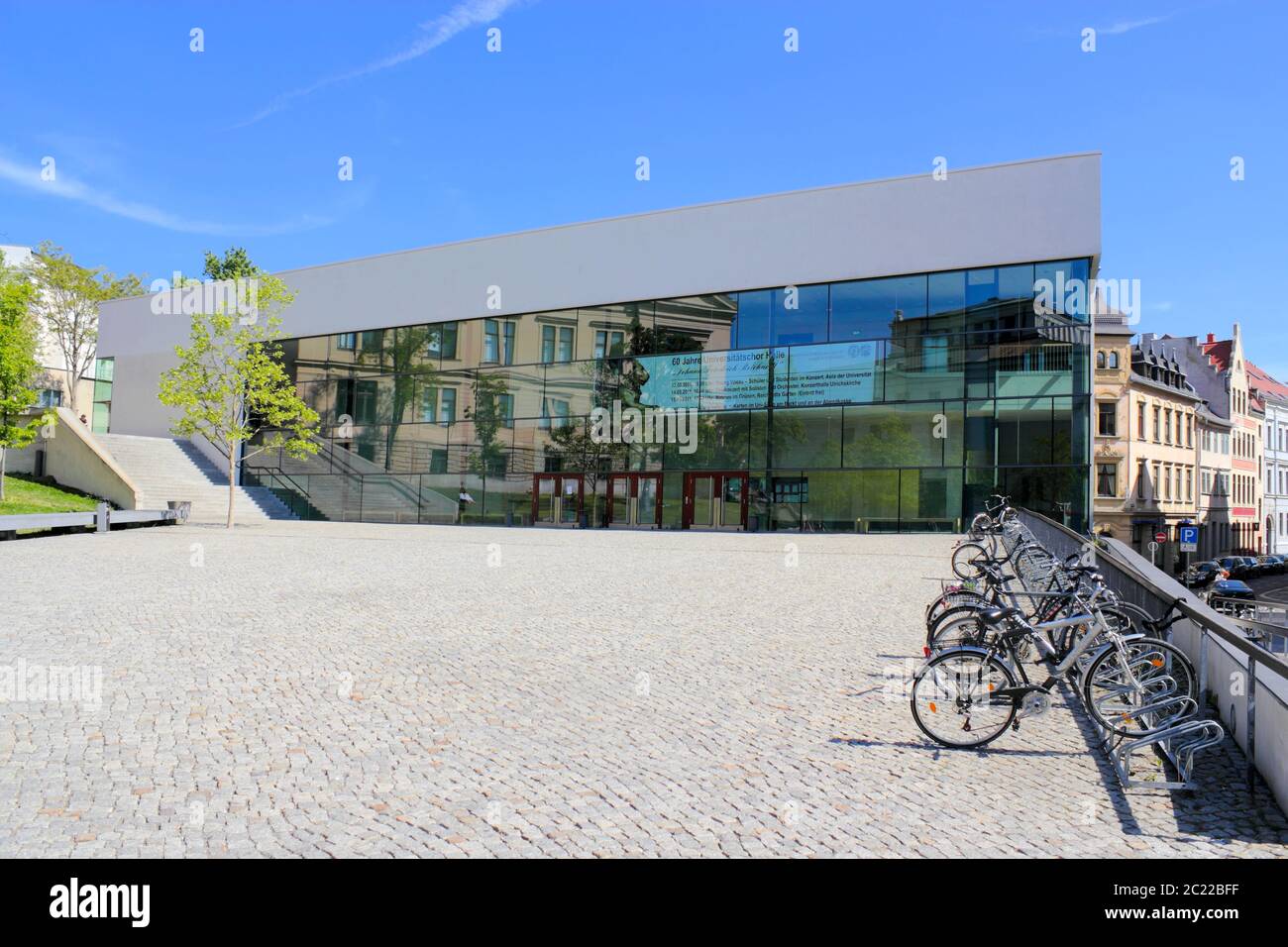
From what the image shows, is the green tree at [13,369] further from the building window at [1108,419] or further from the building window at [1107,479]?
the building window at [1108,419]

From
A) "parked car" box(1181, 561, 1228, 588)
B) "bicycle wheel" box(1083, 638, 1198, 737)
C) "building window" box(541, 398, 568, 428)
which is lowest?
"parked car" box(1181, 561, 1228, 588)

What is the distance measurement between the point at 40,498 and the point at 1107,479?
50428mm

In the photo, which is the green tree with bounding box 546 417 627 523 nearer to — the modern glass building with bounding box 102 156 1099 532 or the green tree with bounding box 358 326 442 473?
the modern glass building with bounding box 102 156 1099 532

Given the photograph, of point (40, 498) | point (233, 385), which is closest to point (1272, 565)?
point (233, 385)

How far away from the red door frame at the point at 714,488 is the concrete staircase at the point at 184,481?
15397 millimetres

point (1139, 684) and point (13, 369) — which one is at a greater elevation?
point (13, 369)

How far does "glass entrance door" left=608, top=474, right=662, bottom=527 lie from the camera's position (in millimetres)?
32719

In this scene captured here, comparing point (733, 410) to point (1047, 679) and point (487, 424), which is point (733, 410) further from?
point (1047, 679)

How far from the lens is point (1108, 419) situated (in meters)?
53.1

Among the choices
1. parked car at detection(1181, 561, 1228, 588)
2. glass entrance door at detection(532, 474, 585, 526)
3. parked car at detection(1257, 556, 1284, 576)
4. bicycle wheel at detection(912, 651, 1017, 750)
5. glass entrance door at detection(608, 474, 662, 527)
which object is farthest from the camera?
parked car at detection(1257, 556, 1284, 576)

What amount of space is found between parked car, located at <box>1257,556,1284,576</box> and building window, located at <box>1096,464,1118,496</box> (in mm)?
10748

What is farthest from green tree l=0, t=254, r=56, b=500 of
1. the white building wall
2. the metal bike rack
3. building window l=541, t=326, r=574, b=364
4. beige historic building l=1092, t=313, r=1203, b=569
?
beige historic building l=1092, t=313, r=1203, b=569
